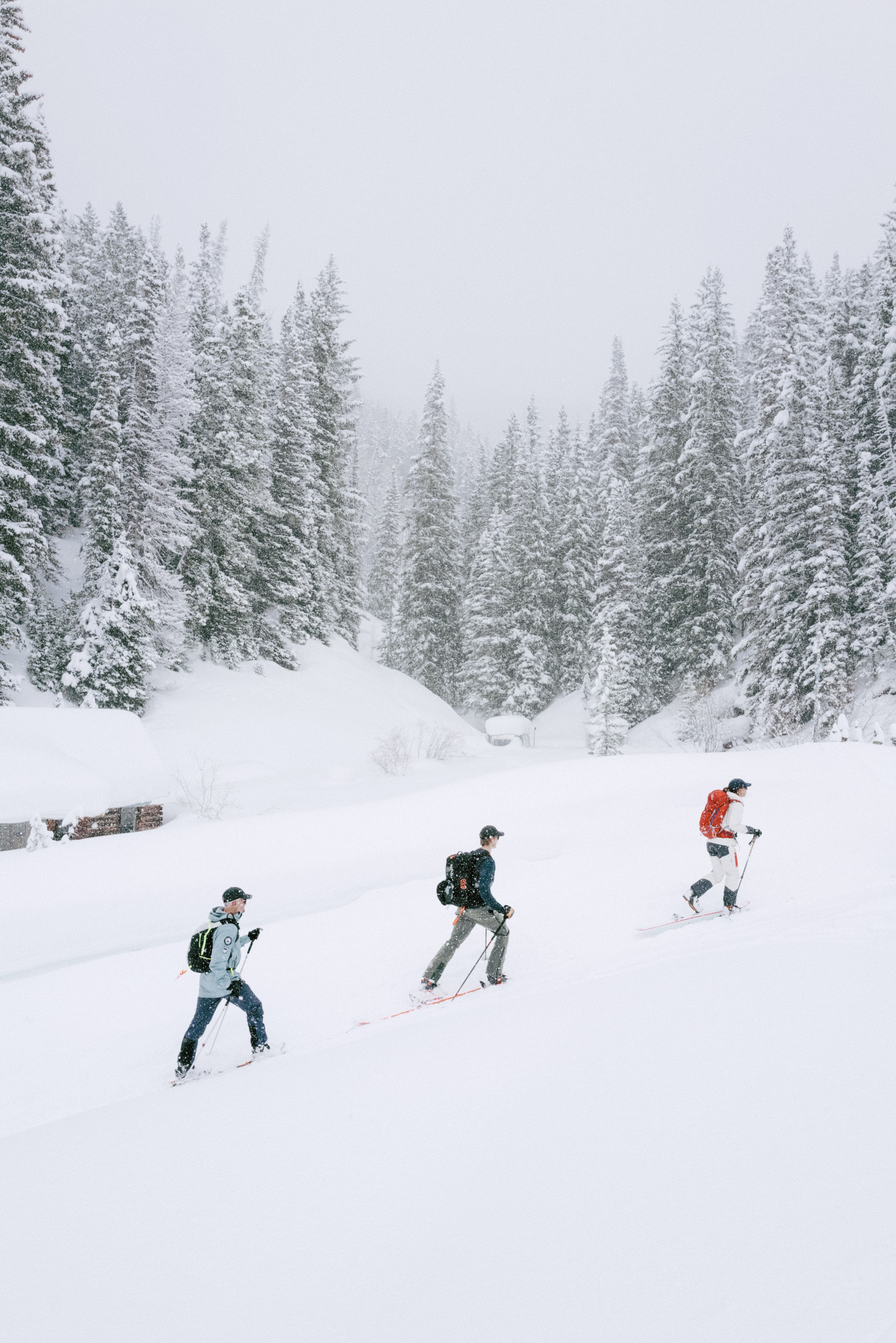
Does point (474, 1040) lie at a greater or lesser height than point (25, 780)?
lesser

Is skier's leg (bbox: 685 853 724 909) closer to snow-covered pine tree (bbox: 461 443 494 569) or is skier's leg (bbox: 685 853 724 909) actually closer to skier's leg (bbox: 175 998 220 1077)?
skier's leg (bbox: 175 998 220 1077)

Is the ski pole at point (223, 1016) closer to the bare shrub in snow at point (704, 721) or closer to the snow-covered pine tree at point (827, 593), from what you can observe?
the snow-covered pine tree at point (827, 593)

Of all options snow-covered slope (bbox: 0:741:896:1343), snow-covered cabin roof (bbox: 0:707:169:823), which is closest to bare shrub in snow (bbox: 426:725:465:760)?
snow-covered cabin roof (bbox: 0:707:169:823)

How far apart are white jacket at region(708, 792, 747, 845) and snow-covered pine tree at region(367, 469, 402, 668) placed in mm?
44927

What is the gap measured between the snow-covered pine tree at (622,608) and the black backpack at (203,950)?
1073 inches

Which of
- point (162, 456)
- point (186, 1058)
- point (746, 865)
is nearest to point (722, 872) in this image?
point (746, 865)

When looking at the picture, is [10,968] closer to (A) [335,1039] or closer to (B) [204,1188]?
(A) [335,1039]

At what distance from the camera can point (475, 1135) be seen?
4.01 metres

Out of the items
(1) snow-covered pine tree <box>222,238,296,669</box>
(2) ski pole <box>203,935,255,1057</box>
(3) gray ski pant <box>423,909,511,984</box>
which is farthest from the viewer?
(1) snow-covered pine tree <box>222,238,296,669</box>

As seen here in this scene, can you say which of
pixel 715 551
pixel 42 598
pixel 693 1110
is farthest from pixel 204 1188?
pixel 715 551

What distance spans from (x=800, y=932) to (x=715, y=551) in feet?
88.3

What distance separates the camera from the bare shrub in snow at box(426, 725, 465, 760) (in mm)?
27078

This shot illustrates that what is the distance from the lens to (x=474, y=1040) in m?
5.59

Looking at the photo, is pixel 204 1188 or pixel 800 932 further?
pixel 800 932
